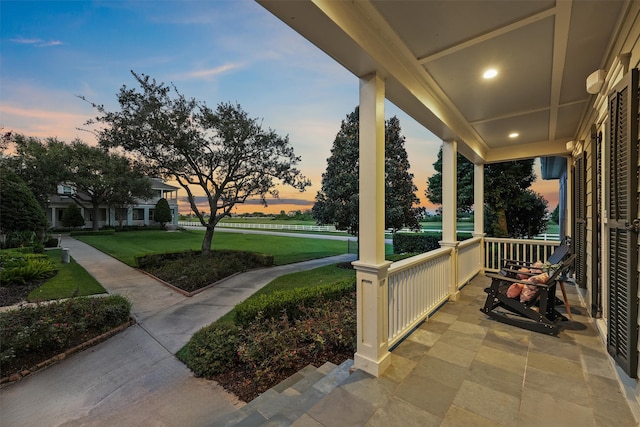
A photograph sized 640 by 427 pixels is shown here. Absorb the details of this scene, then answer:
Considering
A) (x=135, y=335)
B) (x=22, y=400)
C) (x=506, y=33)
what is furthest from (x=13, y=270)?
(x=506, y=33)

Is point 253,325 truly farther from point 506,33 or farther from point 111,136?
point 111,136

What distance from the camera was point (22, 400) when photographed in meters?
2.87

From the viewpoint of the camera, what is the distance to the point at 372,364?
216 centimetres

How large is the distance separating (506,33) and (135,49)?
7164 mm

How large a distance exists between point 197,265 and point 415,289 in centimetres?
748

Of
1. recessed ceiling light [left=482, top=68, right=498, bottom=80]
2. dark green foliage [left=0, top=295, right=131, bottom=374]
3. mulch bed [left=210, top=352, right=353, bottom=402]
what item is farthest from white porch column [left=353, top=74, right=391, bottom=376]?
dark green foliage [left=0, top=295, right=131, bottom=374]

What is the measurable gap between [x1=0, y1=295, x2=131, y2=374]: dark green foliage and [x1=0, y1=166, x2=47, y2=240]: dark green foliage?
902 centimetres

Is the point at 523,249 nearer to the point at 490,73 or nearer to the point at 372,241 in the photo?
the point at 490,73

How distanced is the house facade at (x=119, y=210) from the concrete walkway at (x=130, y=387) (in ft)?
66.1

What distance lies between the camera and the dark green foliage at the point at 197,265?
7.32m

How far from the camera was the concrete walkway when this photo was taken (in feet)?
8.27

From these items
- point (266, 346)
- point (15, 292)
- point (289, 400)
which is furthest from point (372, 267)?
point (15, 292)

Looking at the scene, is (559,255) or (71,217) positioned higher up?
(71,217)

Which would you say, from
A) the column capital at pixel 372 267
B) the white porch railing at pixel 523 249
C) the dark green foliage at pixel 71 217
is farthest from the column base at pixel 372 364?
the dark green foliage at pixel 71 217
